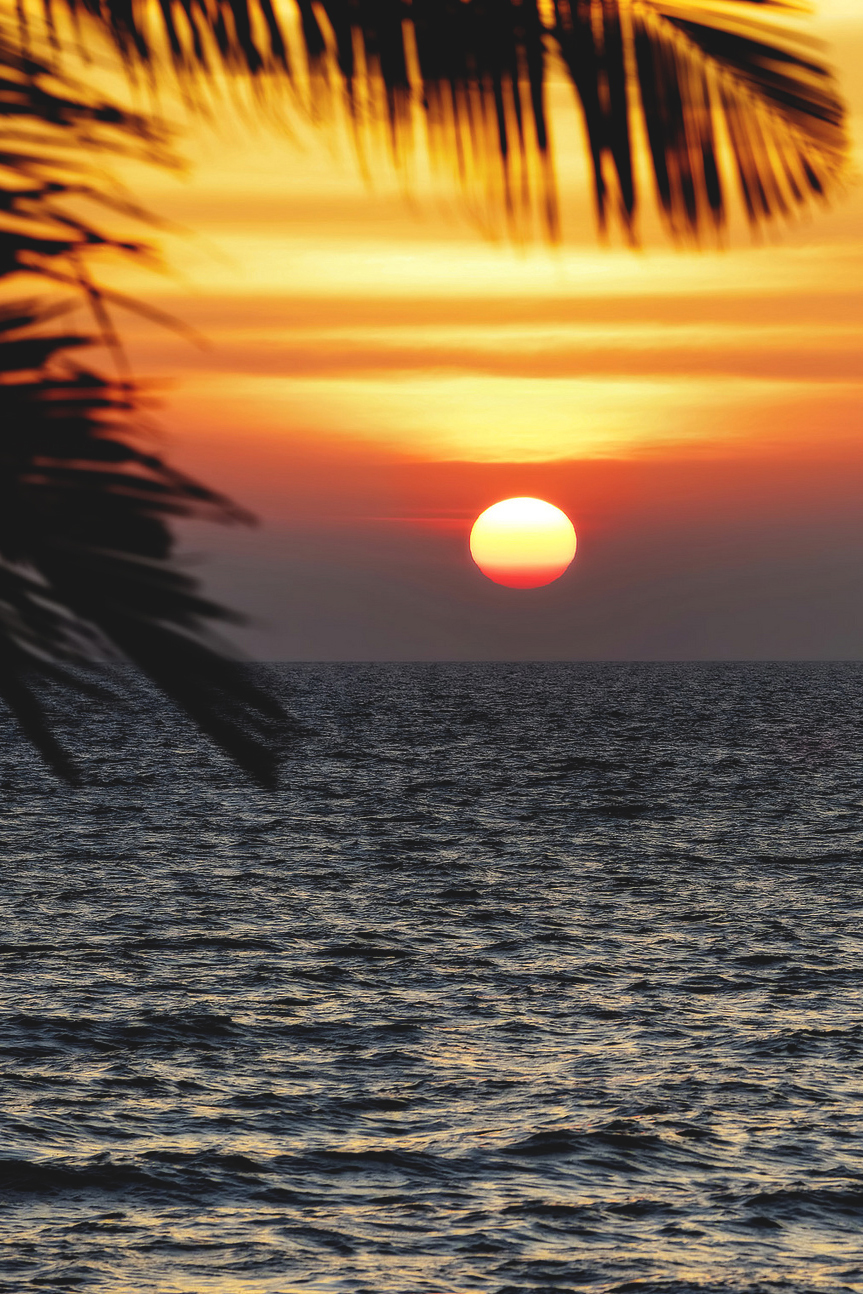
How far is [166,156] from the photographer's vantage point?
1.18 meters

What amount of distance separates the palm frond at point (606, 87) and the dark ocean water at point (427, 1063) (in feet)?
2.13

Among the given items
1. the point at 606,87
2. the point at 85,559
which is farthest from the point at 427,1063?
the point at 85,559

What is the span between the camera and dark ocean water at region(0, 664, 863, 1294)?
1712cm

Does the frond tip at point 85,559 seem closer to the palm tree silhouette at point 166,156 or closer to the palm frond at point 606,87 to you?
the palm tree silhouette at point 166,156

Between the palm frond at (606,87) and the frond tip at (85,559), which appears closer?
the frond tip at (85,559)

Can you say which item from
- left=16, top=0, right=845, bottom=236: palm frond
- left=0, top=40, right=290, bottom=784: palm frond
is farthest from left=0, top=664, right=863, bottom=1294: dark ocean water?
left=16, top=0, right=845, bottom=236: palm frond

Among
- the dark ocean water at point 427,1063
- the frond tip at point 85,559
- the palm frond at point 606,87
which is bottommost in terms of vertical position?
the dark ocean water at point 427,1063

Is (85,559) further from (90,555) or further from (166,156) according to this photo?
(166,156)

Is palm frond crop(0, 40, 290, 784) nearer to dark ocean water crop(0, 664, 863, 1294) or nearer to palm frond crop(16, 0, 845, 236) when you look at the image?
dark ocean water crop(0, 664, 863, 1294)

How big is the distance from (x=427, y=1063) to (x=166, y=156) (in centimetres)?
2333

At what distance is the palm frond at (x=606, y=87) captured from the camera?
1.38 metres

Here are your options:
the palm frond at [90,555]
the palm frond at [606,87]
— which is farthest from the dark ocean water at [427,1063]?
the palm frond at [606,87]

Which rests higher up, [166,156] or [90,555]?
[166,156]

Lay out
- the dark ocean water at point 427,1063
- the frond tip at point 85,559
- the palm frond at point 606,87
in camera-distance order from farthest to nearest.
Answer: the dark ocean water at point 427,1063 → the palm frond at point 606,87 → the frond tip at point 85,559
